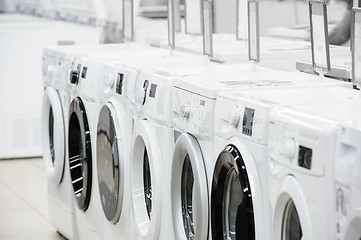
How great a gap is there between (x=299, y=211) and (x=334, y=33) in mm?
4876

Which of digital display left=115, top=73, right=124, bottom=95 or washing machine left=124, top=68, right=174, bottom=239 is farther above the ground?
digital display left=115, top=73, right=124, bottom=95

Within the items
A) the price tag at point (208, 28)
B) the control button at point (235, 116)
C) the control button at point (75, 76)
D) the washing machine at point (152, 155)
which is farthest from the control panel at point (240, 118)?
the control button at point (75, 76)

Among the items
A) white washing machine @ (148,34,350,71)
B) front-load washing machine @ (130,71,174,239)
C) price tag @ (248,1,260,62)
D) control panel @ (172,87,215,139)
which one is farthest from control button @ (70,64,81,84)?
control panel @ (172,87,215,139)

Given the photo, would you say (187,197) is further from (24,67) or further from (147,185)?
(24,67)

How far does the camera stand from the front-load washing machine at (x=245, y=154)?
8.39ft

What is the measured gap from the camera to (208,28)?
4.12m

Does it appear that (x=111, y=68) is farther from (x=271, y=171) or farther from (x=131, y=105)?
(x=271, y=171)

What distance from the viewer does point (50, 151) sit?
523cm

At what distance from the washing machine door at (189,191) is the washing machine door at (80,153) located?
1.11m

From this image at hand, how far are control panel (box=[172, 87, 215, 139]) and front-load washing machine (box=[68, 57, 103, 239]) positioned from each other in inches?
41.1

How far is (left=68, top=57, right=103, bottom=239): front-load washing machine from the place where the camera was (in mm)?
4293

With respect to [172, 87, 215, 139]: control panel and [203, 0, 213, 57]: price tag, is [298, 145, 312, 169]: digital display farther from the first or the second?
[203, 0, 213, 57]: price tag

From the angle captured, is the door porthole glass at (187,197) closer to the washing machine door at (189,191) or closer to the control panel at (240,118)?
the washing machine door at (189,191)

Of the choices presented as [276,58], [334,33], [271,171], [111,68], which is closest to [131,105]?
[111,68]
